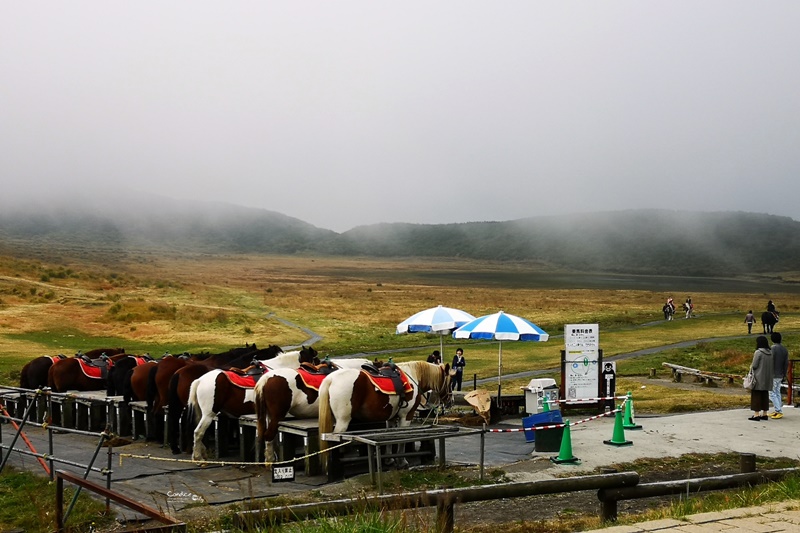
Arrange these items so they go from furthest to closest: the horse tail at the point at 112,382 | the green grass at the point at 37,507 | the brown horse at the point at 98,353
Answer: the brown horse at the point at 98,353 → the horse tail at the point at 112,382 → the green grass at the point at 37,507

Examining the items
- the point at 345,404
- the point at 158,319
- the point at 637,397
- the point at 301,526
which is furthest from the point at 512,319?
the point at 158,319

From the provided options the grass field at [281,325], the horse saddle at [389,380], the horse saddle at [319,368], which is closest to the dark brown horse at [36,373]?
the grass field at [281,325]

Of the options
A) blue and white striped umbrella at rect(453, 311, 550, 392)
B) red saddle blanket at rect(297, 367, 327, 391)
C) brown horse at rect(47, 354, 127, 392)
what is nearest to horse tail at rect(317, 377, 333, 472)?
red saddle blanket at rect(297, 367, 327, 391)

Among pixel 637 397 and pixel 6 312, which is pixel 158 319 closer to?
pixel 6 312

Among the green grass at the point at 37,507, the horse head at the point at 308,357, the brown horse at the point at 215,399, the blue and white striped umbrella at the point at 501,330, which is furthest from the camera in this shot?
the blue and white striped umbrella at the point at 501,330

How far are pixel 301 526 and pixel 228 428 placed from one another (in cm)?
897

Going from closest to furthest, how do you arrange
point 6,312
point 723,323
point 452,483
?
point 452,483 → point 6,312 → point 723,323

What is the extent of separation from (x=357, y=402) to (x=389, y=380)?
2.64 feet

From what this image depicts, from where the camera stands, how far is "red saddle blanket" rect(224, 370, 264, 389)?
13.7 m

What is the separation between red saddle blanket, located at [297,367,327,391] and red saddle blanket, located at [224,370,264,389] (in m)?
0.98

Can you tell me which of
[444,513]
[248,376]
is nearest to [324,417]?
[248,376]

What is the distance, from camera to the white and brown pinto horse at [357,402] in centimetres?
1235

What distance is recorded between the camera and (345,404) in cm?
1245

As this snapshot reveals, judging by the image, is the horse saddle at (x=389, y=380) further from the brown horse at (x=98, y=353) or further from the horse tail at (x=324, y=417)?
the brown horse at (x=98, y=353)
